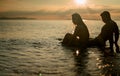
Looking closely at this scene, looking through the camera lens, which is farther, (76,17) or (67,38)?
(67,38)

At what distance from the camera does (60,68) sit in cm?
1229

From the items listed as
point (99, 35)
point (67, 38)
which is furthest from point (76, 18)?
point (67, 38)

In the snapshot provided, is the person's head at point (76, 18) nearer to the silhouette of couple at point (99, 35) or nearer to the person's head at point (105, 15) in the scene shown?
the silhouette of couple at point (99, 35)

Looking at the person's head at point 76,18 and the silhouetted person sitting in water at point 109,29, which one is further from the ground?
the person's head at point 76,18

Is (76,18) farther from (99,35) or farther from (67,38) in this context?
(67,38)

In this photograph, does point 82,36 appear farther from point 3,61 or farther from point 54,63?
point 3,61

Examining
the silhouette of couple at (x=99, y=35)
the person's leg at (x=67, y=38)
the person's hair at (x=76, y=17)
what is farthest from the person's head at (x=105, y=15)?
the person's leg at (x=67, y=38)

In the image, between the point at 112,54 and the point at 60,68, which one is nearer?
the point at 60,68

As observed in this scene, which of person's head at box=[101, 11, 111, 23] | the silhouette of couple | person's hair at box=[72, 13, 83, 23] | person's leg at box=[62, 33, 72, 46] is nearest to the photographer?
person's head at box=[101, 11, 111, 23]

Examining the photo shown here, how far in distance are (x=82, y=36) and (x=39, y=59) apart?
327 centimetres

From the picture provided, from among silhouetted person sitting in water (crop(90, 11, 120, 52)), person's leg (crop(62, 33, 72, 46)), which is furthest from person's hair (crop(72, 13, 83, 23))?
person's leg (crop(62, 33, 72, 46))

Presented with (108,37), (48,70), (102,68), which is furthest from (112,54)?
(48,70)

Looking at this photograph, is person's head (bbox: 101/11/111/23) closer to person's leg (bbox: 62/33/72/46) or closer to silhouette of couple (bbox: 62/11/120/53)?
silhouette of couple (bbox: 62/11/120/53)

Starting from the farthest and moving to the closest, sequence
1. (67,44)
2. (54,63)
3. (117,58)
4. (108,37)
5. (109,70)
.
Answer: (67,44), (108,37), (117,58), (54,63), (109,70)
